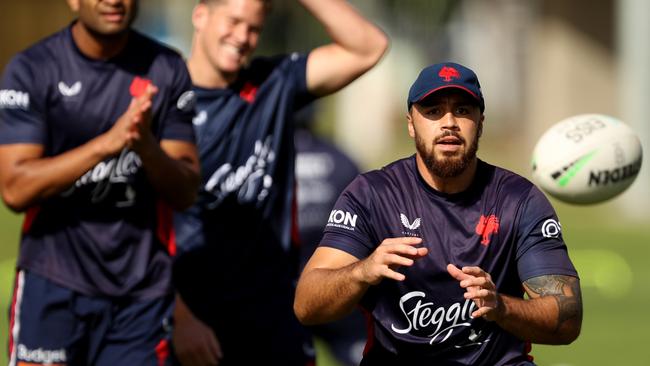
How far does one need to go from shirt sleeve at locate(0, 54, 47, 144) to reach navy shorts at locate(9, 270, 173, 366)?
653 millimetres

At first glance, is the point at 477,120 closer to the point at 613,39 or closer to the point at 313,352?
the point at 313,352

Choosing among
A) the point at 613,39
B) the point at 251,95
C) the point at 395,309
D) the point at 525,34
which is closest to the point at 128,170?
the point at 251,95

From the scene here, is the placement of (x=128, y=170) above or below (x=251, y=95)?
below

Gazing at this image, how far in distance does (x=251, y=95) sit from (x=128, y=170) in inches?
44.4

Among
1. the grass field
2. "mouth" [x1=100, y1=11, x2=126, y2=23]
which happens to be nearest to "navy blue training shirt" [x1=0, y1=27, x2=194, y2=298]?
"mouth" [x1=100, y1=11, x2=126, y2=23]

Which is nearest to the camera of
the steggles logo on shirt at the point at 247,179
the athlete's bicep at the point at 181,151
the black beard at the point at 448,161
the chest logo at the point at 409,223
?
the black beard at the point at 448,161

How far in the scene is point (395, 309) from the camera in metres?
5.57

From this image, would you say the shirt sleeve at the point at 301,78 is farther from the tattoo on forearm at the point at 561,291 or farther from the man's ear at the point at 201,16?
the tattoo on forearm at the point at 561,291

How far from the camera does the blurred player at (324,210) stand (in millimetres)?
8812

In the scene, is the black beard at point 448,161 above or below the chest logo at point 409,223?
above

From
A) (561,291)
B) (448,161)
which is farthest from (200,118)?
(561,291)

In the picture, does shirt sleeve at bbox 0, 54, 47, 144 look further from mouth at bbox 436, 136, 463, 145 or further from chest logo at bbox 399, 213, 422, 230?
mouth at bbox 436, 136, 463, 145

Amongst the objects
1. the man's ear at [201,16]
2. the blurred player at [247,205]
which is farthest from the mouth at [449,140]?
the man's ear at [201,16]

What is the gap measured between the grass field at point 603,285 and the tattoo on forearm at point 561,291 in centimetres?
524
